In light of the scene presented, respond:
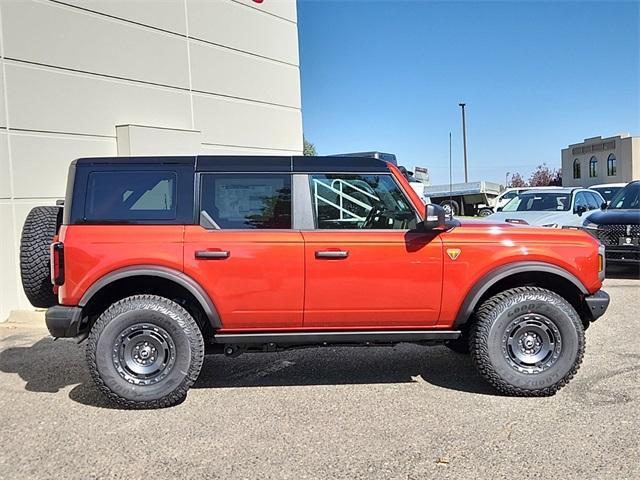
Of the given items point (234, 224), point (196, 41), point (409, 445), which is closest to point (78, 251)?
point (234, 224)

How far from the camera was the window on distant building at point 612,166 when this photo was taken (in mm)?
50306

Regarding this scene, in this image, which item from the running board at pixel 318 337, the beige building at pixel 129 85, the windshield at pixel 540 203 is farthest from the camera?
the windshield at pixel 540 203

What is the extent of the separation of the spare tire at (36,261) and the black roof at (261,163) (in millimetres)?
648

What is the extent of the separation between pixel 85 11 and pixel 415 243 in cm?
666

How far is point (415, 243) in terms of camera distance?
14.2 ft

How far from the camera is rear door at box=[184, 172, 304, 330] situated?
13.8ft

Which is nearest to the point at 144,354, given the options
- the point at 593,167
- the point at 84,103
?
the point at 84,103

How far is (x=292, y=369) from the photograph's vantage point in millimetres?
5254

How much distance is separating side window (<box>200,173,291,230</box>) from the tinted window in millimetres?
285

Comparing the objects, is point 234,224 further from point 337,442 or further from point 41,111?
point 41,111

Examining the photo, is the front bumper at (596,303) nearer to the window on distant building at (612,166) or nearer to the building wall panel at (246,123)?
the building wall panel at (246,123)

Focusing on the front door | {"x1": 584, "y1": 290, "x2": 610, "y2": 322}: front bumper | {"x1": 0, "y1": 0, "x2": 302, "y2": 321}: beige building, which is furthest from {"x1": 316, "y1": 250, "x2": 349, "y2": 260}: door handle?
{"x1": 0, "y1": 0, "x2": 302, "y2": 321}: beige building

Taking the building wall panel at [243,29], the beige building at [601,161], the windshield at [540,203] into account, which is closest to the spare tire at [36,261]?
the building wall panel at [243,29]

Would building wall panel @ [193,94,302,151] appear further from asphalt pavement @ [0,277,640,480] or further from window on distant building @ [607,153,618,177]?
window on distant building @ [607,153,618,177]
